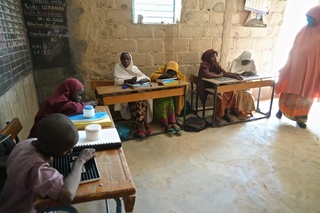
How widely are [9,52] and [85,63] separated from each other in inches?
52.2

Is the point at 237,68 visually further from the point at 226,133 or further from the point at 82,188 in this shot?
the point at 82,188

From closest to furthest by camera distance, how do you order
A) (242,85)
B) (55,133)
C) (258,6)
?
(55,133)
(242,85)
(258,6)

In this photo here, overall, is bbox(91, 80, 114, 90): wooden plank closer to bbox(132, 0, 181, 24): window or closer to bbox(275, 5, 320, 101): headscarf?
bbox(132, 0, 181, 24): window

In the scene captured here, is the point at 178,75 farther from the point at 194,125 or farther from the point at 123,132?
the point at 123,132

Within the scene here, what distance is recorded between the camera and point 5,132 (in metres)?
1.42

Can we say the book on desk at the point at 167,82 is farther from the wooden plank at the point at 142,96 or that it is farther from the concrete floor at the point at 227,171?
the concrete floor at the point at 227,171

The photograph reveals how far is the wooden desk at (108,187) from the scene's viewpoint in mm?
893

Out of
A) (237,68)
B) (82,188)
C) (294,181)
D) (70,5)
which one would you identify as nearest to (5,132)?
(82,188)

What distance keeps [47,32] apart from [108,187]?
9.10ft

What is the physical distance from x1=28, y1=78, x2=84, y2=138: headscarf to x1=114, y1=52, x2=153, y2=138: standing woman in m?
1.21

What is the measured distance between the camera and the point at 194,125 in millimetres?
3422

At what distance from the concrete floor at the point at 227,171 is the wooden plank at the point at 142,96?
61 centimetres

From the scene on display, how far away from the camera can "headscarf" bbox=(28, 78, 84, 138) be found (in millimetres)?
1758

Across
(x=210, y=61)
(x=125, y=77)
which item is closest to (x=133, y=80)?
(x=125, y=77)
